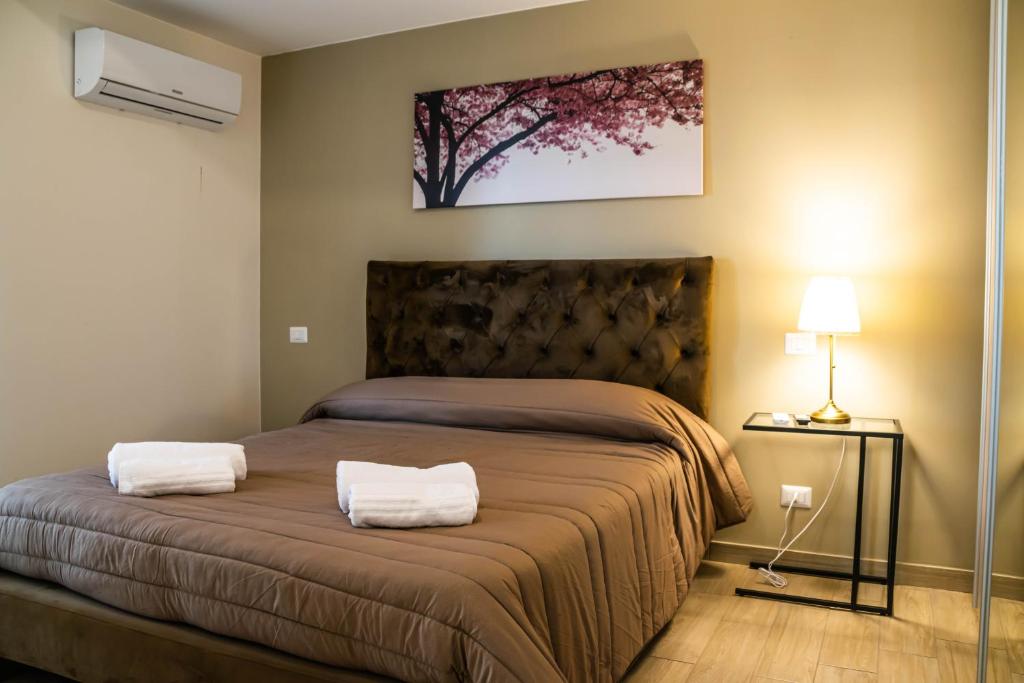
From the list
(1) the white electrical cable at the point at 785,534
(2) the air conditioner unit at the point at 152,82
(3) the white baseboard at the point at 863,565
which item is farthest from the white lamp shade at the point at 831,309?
(2) the air conditioner unit at the point at 152,82

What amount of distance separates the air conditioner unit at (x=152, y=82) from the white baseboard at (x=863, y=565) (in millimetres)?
2803

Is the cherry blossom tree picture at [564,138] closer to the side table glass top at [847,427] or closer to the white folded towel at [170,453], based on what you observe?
the side table glass top at [847,427]

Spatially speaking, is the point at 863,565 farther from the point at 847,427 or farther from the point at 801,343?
the point at 801,343

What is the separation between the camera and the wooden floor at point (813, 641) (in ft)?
7.61

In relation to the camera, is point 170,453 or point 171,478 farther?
point 170,453

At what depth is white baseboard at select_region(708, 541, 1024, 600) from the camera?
2.96 metres

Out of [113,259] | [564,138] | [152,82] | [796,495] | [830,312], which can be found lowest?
[796,495]

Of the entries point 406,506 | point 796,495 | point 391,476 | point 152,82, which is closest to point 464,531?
point 406,506

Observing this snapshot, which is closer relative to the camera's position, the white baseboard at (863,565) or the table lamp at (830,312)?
the table lamp at (830,312)

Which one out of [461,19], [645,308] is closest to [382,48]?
[461,19]

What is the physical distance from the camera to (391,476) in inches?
80.3

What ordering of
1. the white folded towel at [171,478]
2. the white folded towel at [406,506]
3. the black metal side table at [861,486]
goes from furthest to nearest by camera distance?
the black metal side table at [861,486]
the white folded towel at [171,478]
the white folded towel at [406,506]

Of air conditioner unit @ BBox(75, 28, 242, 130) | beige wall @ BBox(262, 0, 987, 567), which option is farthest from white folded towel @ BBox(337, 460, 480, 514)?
air conditioner unit @ BBox(75, 28, 242, 130)

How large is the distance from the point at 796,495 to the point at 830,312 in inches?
29.4
